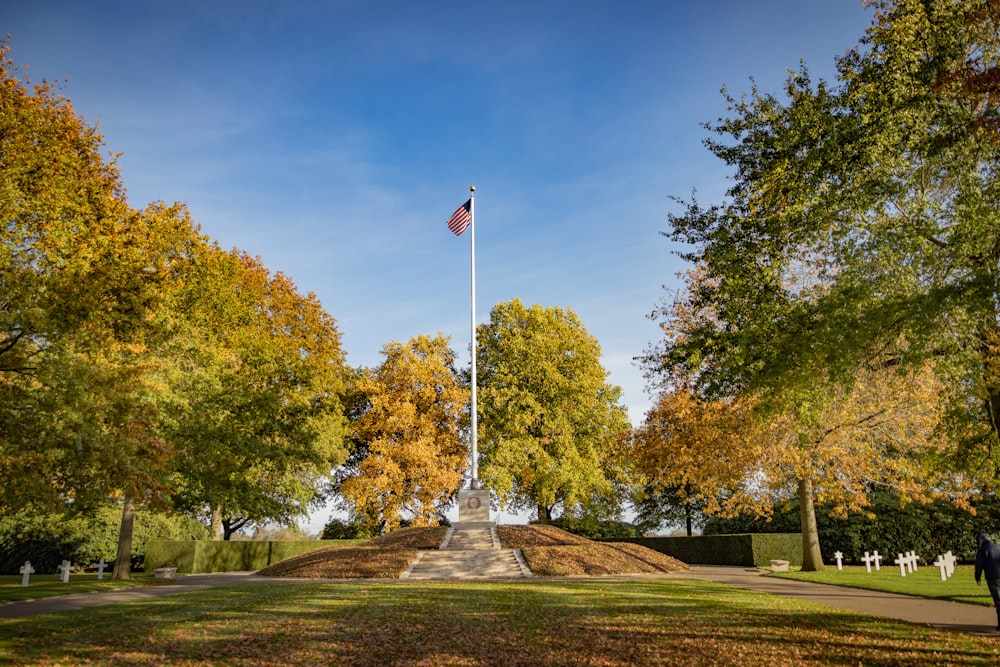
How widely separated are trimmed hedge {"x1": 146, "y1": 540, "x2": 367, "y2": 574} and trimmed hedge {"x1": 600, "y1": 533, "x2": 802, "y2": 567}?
53.6 feet

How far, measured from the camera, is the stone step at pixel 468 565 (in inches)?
885

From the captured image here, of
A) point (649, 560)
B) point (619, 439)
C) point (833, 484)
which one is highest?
point (619, 439)

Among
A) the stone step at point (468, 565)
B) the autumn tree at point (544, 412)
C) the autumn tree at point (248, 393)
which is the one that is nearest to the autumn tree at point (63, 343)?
the autumn tree at point (248, 393)

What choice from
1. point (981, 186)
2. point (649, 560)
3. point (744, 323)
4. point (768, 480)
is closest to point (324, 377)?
point (649, 560)

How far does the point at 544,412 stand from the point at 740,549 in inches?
494

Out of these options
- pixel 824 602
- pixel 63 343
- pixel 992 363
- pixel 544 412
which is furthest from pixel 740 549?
pixel 63 343

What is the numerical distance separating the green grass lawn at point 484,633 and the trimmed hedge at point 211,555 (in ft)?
46.5

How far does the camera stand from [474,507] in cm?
2873

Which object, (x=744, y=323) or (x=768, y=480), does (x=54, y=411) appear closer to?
(x=744, y=323)

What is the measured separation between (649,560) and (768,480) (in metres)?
5.58

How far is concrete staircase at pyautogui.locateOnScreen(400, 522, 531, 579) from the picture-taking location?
22.6 meters

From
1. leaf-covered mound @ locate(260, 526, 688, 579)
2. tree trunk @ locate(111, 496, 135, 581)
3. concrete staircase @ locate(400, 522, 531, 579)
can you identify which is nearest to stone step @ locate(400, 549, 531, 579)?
concrete staircase @ locate(400, 522, 531, 579)

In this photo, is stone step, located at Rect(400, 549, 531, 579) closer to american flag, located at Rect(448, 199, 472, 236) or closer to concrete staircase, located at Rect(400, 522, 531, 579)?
concrete staircase, located at Rect(400, 522, 531, 579)

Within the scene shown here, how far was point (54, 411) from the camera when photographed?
38.4 ft
